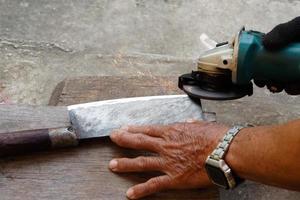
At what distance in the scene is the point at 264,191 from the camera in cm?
133

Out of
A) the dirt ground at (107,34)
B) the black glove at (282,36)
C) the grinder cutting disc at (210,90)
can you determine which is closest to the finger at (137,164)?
the grinder cutting disc at (210,90)

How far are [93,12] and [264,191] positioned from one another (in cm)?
154

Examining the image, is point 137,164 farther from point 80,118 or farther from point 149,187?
point 80,118

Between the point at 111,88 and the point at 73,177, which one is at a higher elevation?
the point at 111,88

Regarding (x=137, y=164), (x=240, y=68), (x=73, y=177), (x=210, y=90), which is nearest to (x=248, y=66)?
(x=240, y=68)

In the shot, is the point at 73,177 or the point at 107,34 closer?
the point at 73,177

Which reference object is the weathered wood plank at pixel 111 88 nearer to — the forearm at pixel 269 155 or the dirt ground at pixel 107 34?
the dirt ground at pixel 107 34

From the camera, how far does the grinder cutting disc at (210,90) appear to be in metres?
1.34

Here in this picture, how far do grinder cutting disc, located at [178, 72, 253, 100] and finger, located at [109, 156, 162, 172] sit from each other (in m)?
0.25

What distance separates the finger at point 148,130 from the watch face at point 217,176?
7.2 inches

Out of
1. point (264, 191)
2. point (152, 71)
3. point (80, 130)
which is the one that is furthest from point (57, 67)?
point (264, 191)

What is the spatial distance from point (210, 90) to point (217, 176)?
289mm

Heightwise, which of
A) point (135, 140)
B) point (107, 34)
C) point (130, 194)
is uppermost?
point (107, 34)

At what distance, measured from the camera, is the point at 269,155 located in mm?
1110
